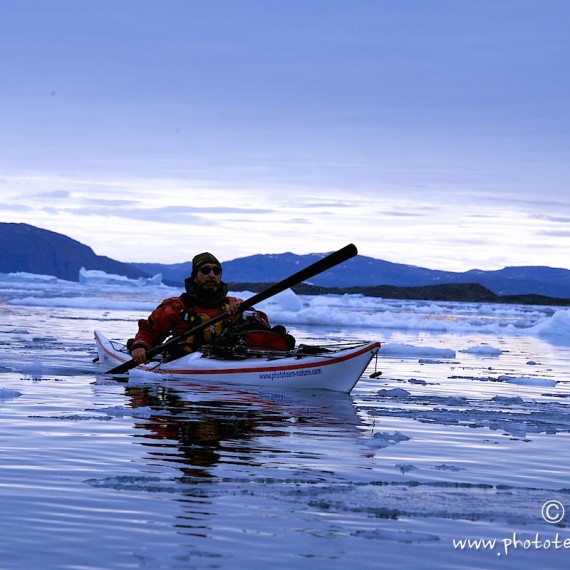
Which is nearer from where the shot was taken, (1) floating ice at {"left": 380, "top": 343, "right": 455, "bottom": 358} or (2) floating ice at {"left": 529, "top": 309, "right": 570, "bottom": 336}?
(1) floating ice at {"left": 380, "top": 343, "right": 455, "bottom": 358}

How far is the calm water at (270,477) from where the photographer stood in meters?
4.52

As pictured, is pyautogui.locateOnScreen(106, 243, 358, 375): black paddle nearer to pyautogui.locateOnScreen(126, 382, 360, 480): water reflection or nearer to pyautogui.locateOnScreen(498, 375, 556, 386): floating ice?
pyautogui.locateOnScreen(126, 382, 360, 480): water reflection

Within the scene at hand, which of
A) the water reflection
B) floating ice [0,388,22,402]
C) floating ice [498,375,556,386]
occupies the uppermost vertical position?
floating ice [498,375,556,386]

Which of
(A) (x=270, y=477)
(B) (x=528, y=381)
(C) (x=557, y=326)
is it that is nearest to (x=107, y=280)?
(C) (x=557, y=326)

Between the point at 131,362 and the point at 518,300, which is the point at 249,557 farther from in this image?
the point at 518,300

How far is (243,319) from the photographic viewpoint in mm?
12805

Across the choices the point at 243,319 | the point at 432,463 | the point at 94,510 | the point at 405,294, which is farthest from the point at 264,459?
the point at 405,294

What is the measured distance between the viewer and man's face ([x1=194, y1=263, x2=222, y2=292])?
1259 cm

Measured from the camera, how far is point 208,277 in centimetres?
1259

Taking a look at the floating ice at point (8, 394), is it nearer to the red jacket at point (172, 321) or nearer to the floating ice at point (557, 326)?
the red jacket at point (172, 321)

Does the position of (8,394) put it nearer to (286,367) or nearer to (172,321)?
(172,321)

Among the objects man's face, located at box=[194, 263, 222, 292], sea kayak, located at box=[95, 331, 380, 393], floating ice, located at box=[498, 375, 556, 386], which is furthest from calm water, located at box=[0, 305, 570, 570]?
floating ice, located at box=[498, 375, 556, 386]
